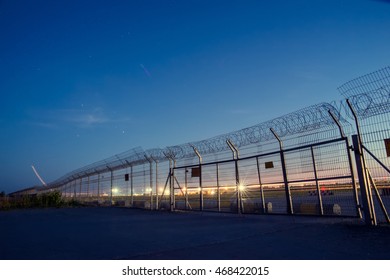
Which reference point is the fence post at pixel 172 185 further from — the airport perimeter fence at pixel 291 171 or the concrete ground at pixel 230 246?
the concrete ground at pixel 230 246

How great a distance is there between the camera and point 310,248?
4.15 metres

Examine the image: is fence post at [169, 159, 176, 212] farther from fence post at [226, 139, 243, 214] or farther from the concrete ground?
the concrete ground

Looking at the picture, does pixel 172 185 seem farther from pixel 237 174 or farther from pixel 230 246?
pixel 230 246

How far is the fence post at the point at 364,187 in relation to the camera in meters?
6.12

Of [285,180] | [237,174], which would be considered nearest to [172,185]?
[237,174]

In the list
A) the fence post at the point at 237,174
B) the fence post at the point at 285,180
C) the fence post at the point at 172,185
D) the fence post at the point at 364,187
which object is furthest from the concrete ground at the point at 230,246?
the fence post at the point at 172,185

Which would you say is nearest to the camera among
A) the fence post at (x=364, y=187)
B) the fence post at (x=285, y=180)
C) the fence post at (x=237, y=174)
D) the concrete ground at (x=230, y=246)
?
the concrete ground at (x=230, y=246)

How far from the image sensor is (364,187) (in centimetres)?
635

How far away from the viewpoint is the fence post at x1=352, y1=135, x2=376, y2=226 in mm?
6125

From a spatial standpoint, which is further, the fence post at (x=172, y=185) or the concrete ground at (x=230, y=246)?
the fence post at (x=172, y=185)
